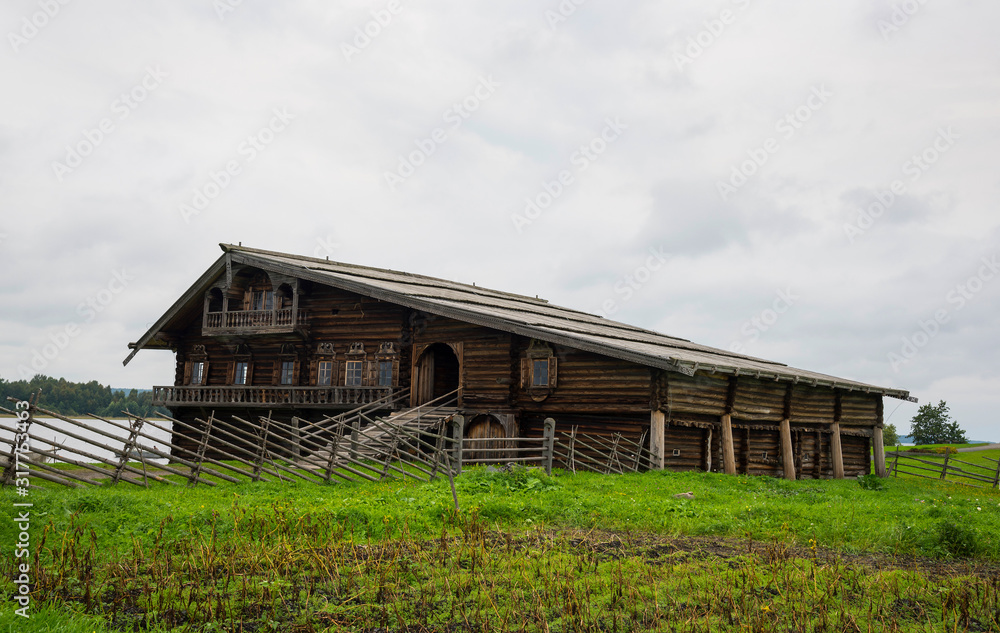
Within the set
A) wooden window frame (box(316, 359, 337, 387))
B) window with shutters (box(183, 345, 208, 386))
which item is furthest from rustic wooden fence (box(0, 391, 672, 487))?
window with shutters (box(183, 345, 208, 386))

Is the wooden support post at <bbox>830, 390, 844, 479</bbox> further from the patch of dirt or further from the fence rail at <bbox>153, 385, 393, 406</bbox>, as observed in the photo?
the patch of dirt

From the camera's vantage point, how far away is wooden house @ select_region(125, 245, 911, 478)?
71.3ft

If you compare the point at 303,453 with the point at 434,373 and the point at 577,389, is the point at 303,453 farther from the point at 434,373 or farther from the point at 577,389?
the point at 577,389

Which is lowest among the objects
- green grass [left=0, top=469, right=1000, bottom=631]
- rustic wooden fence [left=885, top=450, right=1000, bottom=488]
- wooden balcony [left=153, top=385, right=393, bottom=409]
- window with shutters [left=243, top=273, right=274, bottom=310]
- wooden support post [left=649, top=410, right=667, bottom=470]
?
green grass [left=0, top=469, right=1000, bottom=631]

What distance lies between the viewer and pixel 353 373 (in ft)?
91.0

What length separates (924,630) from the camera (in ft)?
22.8

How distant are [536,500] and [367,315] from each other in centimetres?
1540

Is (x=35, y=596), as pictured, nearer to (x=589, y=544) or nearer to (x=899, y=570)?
(x=589, y=544)

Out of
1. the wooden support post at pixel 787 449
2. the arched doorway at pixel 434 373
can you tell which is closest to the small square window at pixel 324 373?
the arched doorway at pixel 434 373

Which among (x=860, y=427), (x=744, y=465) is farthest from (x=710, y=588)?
(x=860, y=427)

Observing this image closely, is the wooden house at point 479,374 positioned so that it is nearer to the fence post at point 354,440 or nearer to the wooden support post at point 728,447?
the wooden support post at point 728,447

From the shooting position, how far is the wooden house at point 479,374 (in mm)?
21734

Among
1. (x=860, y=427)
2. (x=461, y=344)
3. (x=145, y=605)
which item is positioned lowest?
(x=145, y=605)

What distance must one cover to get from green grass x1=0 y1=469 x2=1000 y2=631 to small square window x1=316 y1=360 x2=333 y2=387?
545 inches
